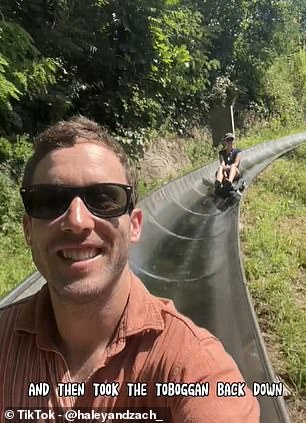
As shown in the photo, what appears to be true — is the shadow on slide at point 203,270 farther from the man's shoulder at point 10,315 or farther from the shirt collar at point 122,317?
the man's shoulder at point 10,315

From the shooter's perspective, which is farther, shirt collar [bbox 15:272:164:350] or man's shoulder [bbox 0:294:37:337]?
man's shoulder [bbox 0:294:37:337]

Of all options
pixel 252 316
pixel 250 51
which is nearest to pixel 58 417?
pixel 252 316

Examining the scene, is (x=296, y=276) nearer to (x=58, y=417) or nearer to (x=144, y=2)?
(x=58, y=417)

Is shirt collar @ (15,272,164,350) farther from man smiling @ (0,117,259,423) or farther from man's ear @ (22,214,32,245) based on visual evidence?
man's ear @ (22,214,32,245)

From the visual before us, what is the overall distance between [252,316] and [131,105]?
31.9ft

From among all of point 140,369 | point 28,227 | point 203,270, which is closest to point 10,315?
point 28,227

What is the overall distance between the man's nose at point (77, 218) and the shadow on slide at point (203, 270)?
91 centimetres

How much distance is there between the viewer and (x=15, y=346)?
53.8 inches

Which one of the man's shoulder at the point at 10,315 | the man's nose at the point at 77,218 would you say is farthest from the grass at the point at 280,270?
the man's nose at the point at 77,218

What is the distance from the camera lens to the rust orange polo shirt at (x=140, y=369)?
1136 millimetres

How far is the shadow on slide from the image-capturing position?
3.06 m

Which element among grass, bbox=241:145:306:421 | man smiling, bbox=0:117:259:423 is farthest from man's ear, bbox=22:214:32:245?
grass, bbox=241:145:306:421

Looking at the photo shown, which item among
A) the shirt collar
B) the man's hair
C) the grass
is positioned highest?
the grass

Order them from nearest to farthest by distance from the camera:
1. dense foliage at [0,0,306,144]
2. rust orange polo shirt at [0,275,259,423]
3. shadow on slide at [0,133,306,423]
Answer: rust orange polo shirt at [0,275,259,423]
shadow on slide at [0,133,306,423]
dense foliage at [0,0,306,144]
